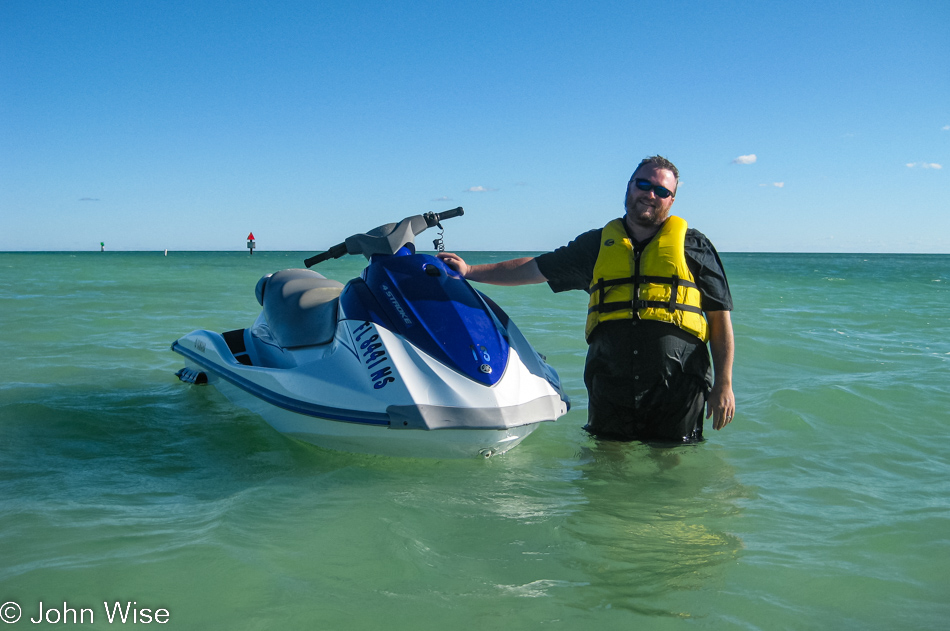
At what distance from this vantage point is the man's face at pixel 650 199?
3.05m

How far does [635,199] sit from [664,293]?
443 mm

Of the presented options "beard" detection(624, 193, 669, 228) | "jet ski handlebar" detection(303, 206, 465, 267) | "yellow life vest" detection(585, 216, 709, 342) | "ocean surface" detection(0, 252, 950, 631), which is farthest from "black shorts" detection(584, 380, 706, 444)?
"jet ski handlebar" detection(303, 206, 465, 267)

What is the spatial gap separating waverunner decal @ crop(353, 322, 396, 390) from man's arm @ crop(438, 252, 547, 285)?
644 millimetres

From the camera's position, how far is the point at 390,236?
3.64 metres

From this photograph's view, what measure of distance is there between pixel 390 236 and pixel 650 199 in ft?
4.43

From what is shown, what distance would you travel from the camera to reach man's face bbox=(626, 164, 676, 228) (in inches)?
120

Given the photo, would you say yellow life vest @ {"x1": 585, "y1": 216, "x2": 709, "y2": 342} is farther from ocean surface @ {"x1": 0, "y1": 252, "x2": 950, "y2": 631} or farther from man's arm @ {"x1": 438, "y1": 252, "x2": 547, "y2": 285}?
ocean surface @ {"x1": 0, "y1": 252, "x2": 950, "y2": 631}

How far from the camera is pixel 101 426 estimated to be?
4.00 meters

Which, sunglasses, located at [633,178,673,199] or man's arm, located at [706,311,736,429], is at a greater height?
sunglasses, located at [633,178,673,199]

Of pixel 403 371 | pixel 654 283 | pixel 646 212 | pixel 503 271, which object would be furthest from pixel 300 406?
pixel 646 212

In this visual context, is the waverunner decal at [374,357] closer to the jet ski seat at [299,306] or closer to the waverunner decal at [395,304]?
the waverunner decal at [395,304]

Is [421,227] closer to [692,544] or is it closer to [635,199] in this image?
[635,199]

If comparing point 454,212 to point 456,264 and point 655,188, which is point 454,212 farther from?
point 655,188

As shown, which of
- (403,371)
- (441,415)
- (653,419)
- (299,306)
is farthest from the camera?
(299,306)
